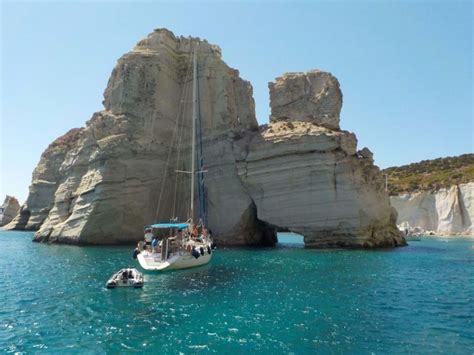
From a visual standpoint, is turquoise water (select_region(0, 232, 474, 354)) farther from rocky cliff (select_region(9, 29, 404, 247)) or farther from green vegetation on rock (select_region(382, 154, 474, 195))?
green vegetation on rock (select_region(382, 154, 474, 195))

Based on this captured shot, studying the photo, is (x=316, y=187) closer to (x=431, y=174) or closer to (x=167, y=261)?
(x=167, y=261)

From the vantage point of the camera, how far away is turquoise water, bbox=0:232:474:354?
12828 mm

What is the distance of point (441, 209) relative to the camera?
8531cm

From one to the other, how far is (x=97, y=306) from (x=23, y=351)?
5251mm

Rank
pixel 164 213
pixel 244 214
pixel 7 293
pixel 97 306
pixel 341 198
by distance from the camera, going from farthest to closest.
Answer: pixel 164 213 < pixel 244 214 < pixel 341 198 < pixel 7 293 < pixel 97 306

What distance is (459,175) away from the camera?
290 ft

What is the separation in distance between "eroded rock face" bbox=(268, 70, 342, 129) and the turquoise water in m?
38.5

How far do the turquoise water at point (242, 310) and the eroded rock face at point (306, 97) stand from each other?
126ft

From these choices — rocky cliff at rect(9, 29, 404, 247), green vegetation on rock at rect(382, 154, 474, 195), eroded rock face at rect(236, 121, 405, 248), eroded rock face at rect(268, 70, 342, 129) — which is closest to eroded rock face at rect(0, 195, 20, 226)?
rocky cliff at rect(9, 29, 404, 247)

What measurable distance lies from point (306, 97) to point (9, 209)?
316ft

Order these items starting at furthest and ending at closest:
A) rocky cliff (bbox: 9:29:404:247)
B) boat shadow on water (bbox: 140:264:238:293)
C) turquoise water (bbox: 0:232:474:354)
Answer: rocky cliff (bbox: 9:29:404:247) → boat shadow on water (bbox: 140:264:238:293) → turquoise water (bbox: 0:232:474:354)

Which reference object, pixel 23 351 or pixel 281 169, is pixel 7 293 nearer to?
pixel 23 351

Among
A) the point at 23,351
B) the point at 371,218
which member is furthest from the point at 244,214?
the point at 23,351

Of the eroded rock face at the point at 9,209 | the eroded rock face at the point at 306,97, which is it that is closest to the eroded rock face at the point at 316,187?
the eroded rock face at the point at 306,97
